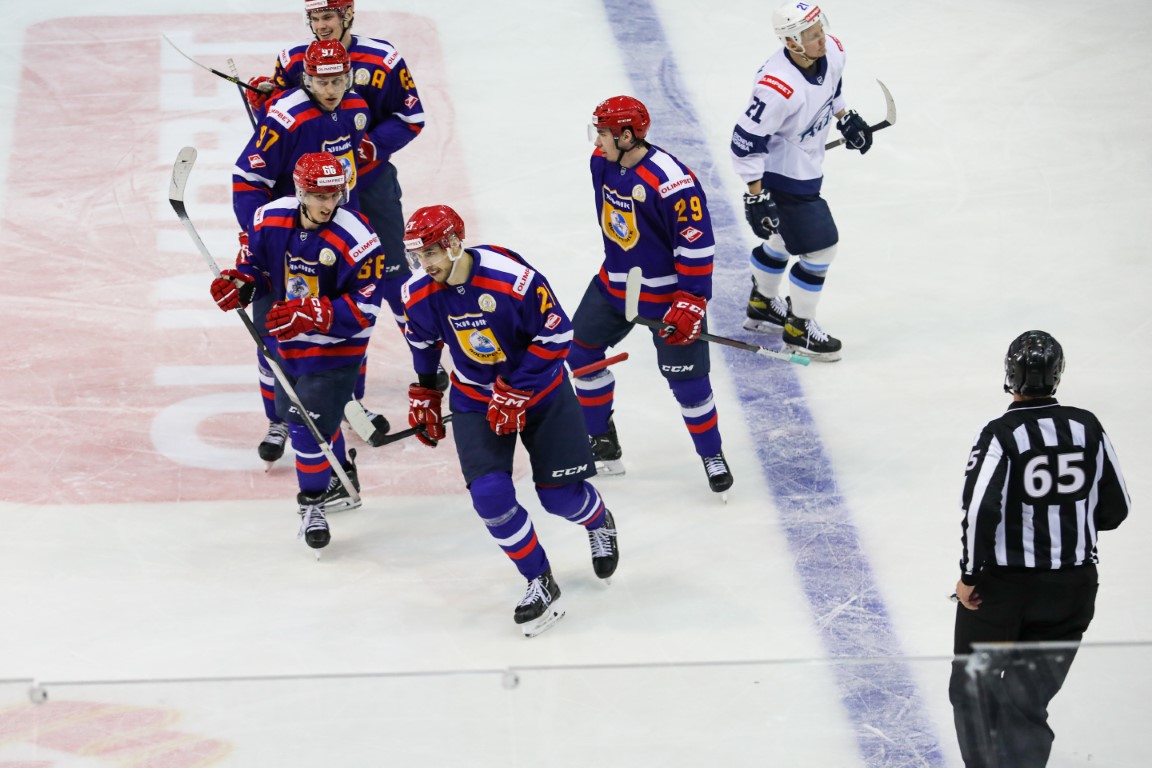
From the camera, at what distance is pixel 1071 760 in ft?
9.70

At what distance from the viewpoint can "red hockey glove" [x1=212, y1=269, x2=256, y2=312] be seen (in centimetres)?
423

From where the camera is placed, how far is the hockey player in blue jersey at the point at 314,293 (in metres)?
4.12

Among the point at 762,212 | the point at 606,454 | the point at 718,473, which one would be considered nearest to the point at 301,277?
the point at 606,454

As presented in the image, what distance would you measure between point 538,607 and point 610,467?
850 millimetres

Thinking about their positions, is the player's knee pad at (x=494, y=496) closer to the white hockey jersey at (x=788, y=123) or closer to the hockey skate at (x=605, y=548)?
the hockey skate at (x=605, y=548)

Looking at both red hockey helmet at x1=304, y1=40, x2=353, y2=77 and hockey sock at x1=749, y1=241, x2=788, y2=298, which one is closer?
red hockey helmet at x1=304, y1=40, x2=353, y2=77

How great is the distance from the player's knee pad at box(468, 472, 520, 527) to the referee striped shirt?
124 centimetres

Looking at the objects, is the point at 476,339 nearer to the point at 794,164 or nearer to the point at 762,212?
the point at 762,212

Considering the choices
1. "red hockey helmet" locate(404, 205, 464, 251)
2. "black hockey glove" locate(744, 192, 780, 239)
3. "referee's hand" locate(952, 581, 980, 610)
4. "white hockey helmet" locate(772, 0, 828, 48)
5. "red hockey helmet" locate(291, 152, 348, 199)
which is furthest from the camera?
"black hockey glove" locate(744, 192, 780, 239)

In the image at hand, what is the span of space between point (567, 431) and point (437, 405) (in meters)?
0.36

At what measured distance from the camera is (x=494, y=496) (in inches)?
156

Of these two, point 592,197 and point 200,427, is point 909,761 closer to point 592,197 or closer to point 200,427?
point 200,427

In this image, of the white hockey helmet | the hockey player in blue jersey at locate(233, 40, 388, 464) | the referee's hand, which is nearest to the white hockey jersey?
the white hockey helmet

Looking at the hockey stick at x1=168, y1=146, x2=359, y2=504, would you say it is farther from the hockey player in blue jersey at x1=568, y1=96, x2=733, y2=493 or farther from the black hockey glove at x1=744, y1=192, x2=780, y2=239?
the black hockey glove at x1=744, y1=192, x2=780, y2=239
